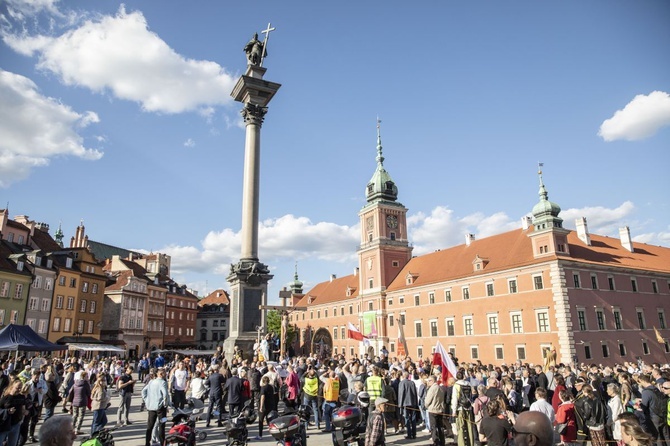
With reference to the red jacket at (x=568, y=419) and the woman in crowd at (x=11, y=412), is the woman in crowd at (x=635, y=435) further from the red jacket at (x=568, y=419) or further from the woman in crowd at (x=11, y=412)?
the woman in crowd at (x=11, y=412)

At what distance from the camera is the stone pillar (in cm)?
2138

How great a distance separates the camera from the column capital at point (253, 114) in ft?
78.6

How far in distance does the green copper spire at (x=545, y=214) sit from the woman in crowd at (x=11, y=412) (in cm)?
4560

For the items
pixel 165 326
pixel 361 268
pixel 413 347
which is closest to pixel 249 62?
pixel 413 347

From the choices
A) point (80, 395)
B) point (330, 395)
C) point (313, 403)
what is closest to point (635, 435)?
point (330, 395)

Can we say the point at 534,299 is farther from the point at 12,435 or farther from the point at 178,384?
the point at 12,435

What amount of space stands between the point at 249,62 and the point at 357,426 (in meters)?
21.9

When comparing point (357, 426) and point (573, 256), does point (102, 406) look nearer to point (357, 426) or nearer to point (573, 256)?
point (357, 426)

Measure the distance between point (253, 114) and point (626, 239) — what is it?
4890 centimetres

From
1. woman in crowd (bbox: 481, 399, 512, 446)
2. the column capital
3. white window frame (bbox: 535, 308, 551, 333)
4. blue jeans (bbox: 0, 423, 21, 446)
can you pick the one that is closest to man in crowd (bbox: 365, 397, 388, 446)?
woman in crowd (bbox: 481, 399, 512, 446)

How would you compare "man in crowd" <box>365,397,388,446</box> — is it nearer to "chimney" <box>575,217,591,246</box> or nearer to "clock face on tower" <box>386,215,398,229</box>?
"chimney" <box>575,217,591,246</box>

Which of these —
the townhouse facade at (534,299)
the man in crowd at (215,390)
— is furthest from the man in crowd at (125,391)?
the townhouse facade at (534,299)

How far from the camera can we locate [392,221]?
72125mm

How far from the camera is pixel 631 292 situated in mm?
46000
